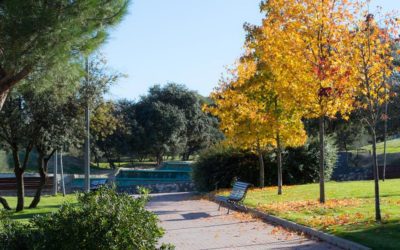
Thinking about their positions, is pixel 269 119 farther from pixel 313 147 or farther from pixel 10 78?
pixel 10 78

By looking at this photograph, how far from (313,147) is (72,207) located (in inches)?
819

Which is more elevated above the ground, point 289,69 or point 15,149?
point 289,69

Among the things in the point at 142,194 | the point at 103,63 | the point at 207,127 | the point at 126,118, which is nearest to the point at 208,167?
the point at 103,63

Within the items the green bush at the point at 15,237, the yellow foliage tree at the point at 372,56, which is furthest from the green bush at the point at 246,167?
the green bush at the point at 15,237

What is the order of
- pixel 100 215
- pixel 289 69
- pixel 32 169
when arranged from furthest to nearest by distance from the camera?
pixel 32 169 → pixel 289 69 → pixel 100 215

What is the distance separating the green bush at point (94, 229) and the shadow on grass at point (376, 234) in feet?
12.4

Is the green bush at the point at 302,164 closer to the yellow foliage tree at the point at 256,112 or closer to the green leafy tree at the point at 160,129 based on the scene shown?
the yellow foliage tree at the point at 256,112

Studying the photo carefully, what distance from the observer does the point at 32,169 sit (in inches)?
2125

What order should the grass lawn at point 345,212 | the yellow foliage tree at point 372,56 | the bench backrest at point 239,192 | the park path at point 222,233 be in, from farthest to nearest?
1. the bench backrest at point 239,192
2. the yellow foliage tree at point 372,56
3. the park path at point 222,233
4. the grass lawn at point 345,212

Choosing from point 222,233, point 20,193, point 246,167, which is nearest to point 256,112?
point 246,167

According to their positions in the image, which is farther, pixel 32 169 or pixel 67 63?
pixel 32 169

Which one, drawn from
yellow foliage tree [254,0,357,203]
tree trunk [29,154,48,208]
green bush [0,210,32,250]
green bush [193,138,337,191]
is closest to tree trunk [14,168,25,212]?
tree trunk [29,154,48,208]

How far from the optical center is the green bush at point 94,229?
22.9ft

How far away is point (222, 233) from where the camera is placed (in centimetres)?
1222
